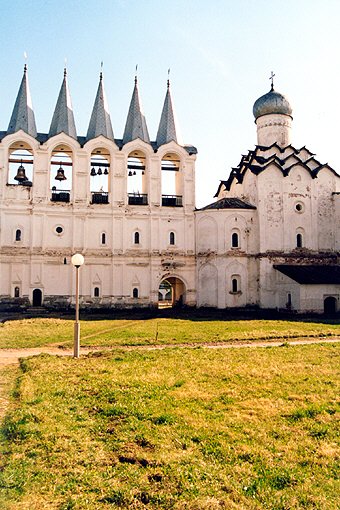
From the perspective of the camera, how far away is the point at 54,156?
3144 cm

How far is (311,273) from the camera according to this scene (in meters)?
29.7

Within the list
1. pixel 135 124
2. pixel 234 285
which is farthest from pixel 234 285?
pixel 135 124

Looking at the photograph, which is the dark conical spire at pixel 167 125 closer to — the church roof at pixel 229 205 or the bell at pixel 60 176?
the church roof at pixel 229 205

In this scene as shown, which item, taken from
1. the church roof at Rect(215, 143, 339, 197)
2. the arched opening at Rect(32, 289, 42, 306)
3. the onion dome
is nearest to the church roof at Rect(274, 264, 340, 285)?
the church roof at Rect(215, 143, 339, 197)

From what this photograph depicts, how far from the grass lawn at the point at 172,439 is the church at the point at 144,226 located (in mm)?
20794

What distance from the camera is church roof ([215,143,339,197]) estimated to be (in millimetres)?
32781

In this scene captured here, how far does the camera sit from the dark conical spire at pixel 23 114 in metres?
31.1

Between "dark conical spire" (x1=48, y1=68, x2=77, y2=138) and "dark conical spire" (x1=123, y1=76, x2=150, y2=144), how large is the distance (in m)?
4.27

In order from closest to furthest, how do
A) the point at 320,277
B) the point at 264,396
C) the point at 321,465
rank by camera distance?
1. the point at 321,465
2. the point at 264,396
3. the point at 320,277

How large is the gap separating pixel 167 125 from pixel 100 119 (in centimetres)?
544

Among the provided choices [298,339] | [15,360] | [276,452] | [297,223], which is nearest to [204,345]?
[298,339]

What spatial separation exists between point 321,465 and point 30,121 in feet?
106

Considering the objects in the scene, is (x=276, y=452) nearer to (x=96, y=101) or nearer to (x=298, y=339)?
(x=298, y=339)

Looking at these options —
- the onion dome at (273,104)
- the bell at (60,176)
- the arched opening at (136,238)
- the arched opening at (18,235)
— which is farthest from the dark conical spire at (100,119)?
the onion dome at (273,104)
